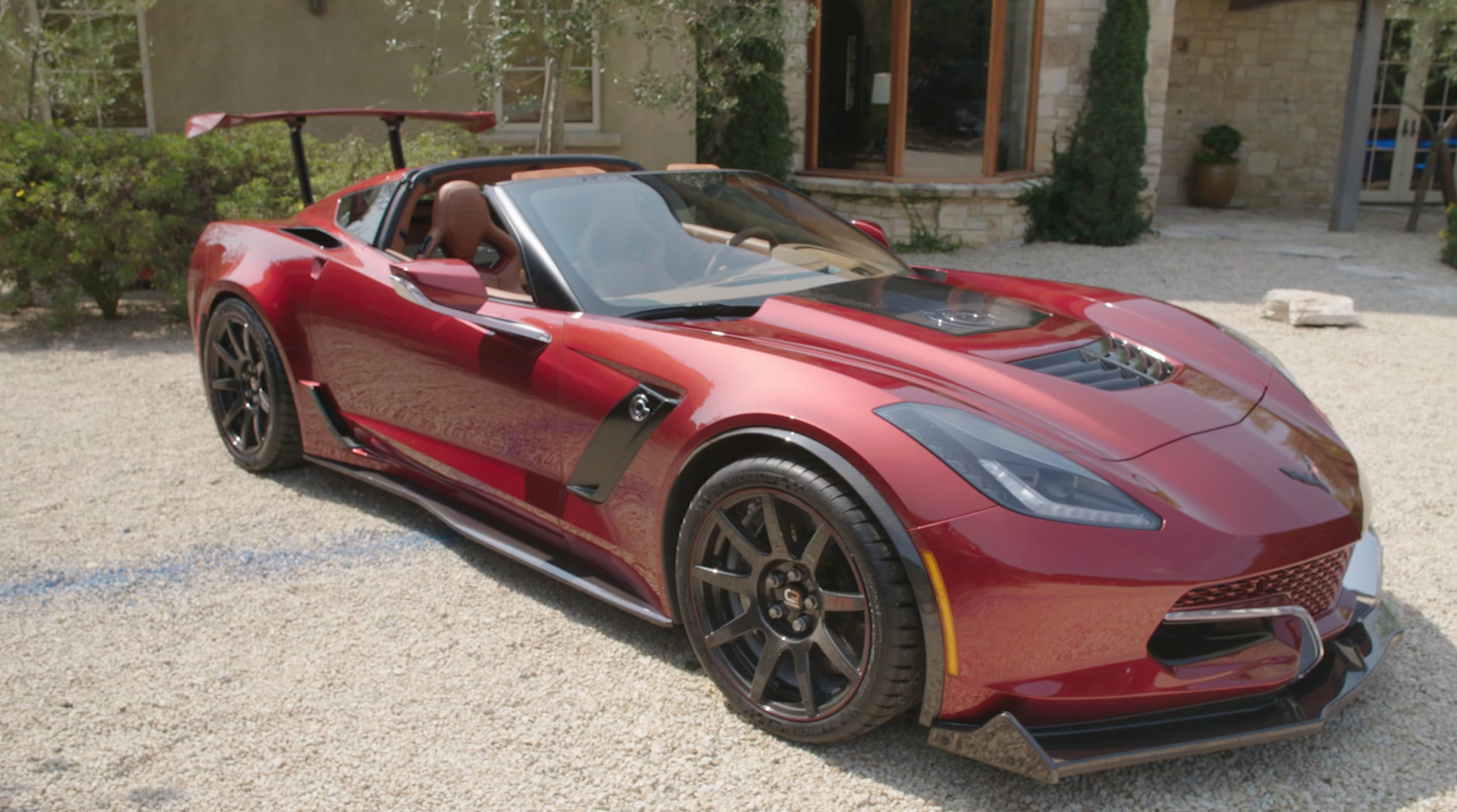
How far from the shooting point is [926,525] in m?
2.27

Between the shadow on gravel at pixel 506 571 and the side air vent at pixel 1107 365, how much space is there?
1.25m

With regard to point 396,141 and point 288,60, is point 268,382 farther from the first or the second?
point 288,60

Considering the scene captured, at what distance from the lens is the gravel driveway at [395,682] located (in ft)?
8.16

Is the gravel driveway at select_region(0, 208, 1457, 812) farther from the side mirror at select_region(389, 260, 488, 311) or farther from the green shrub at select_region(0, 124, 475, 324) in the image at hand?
the green shrub at select_region(0, 124, 475, 324)

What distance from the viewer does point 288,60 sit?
34.9 feet

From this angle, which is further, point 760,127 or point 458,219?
point 760,127

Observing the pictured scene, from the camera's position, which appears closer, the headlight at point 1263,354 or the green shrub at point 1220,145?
the headlight at point 1263,354

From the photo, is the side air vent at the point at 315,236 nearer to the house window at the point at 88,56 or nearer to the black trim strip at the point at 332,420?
the black trim strip at the point at 332,420

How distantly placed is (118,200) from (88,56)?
2.53 m

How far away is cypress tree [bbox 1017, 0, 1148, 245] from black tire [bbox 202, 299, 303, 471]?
30.1 ft

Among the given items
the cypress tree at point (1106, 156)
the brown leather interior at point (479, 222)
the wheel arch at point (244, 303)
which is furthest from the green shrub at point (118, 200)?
the cypress tree at point (1106, 156)

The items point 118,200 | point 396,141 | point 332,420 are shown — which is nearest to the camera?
point 332,420

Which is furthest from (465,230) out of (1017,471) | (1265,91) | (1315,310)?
(1265,91)

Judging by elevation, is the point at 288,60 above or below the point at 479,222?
above
